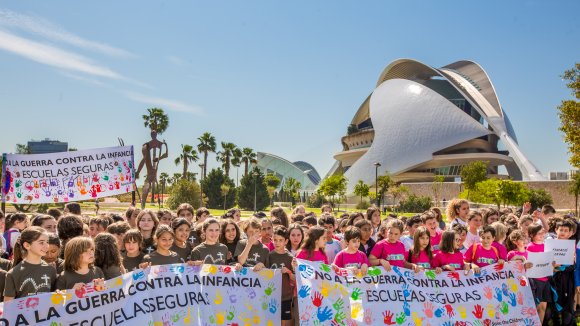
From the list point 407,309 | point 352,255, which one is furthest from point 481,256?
point 352,255

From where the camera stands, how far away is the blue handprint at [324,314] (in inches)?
227

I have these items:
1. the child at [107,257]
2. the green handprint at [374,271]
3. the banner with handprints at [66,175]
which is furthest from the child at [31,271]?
the banner with handprints at [66,175]

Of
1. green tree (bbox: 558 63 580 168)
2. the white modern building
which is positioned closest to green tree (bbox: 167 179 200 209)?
green tree (bbox: 558 63 580 168)

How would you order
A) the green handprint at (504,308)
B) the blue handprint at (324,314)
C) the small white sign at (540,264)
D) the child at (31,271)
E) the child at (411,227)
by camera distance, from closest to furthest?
the child at (31,271) < the blue handprint at (324,314) < the green handprint at (504,308) < the small white sign at (540,264) < the child at (411,227)

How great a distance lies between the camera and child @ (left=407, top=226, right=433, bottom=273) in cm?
655

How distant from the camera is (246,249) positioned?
6141 mm

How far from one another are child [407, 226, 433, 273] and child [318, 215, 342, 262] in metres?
1.14

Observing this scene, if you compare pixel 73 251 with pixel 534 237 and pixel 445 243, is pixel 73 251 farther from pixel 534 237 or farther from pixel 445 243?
pixel 534 237

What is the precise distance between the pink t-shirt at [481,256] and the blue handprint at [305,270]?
2598 mm

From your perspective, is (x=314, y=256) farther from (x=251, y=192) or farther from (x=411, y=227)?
(x=251, y=192)

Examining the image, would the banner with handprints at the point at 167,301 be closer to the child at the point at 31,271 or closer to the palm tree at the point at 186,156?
the child at the point at 31,271

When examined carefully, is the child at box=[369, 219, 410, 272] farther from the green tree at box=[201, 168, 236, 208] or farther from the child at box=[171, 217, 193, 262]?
the green tree at box=[201, 168, 236, 208]

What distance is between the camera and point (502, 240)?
7672 mm

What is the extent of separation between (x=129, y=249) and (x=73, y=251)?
1103 mm
